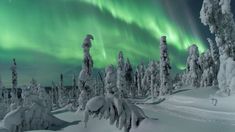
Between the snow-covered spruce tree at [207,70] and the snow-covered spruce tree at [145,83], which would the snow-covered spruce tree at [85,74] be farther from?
the snow-covered spruce tree at [145,83]

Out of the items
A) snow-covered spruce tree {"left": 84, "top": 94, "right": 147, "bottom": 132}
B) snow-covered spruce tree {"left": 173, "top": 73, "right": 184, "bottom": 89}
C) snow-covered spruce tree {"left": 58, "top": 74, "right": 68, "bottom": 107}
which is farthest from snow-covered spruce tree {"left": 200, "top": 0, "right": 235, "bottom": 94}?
snow-covered spruce tree {"left": 58, "top": 74, "right": 68, "bottom": 107}

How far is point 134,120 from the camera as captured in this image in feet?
51.6

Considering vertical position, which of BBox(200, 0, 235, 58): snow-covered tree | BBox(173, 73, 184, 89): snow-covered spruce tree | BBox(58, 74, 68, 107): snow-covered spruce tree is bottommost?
BBox(58, 74, 68, 107): snow-covered spruce tree

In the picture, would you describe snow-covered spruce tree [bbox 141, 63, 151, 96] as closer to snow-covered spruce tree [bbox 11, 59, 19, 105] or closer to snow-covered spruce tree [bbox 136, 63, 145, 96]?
snow-covered spruce tree [bbox 136, 63, 145, 96]

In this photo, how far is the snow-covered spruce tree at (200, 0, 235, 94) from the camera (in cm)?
3891

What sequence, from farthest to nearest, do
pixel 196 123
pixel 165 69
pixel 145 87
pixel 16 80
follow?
pixel 145 87 → pixel 16 80 → pixel 165 69 → pixel 196 123

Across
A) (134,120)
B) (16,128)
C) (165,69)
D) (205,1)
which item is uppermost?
(205,1)

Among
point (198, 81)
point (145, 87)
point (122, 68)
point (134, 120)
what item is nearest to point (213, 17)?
point (134, 120)

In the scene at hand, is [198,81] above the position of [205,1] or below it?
below

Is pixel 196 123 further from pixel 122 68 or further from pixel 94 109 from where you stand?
Answer: pixel 122 68

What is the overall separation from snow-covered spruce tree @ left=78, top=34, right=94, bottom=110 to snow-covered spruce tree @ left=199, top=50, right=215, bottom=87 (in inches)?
1359

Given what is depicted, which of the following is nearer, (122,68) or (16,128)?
(16,128)

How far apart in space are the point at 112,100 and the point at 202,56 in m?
75.7

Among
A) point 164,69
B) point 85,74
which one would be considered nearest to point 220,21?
point 85,74
